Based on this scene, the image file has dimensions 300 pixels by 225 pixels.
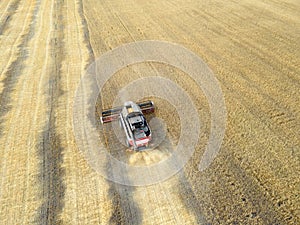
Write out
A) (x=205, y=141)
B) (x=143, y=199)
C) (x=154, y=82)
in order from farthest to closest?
1. (x=154, y=82)
2. (x=205, y=141)
3. (x=143, y=199)

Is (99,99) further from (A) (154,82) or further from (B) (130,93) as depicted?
(A) (154,82)

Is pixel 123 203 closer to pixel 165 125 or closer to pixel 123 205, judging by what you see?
pixel 123 205

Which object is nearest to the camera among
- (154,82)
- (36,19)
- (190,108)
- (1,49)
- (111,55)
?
(190,108)

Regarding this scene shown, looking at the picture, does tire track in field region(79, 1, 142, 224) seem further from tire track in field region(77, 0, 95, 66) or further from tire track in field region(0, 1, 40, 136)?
tire track in field region(77, 0, 95, 66)

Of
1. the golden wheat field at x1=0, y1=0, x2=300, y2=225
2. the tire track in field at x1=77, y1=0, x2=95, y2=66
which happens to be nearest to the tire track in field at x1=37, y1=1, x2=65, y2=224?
the golden wheat field at x1=0, y1=0, x2=300, y2=225

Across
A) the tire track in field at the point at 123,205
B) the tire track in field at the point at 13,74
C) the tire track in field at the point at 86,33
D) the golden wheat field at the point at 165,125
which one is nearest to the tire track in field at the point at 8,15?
the golden wheat field at the point at 165,125

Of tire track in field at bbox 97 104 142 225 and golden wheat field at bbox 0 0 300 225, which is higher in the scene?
golden wheat field at bbox 0 0 300 225

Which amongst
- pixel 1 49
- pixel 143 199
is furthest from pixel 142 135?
pixel 1 49
